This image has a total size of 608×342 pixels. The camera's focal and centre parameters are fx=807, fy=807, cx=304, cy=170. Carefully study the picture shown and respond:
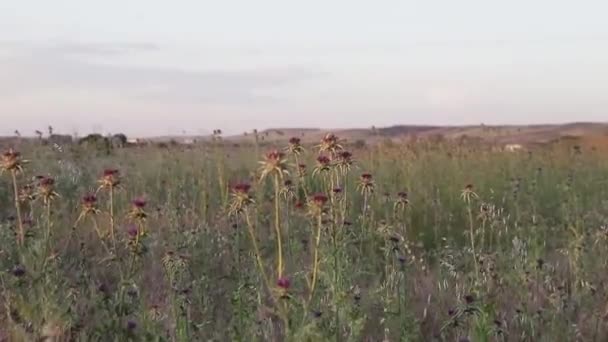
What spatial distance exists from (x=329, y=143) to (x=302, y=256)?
243 cm

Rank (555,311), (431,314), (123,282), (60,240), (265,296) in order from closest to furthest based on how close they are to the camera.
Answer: (123,282), (555,311), (431,314), (265,296), (60,240)

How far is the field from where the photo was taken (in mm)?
3520

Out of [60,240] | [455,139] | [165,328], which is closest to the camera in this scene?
[165,328]

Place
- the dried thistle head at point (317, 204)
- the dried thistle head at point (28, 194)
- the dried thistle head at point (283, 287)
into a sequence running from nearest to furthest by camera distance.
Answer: the dried thistle head at point (283, 287) → the dried thistle head at point (317, 204) → the dried thistle head at point (28, 194)

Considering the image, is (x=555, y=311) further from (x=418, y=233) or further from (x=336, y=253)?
(x=418, y=233)

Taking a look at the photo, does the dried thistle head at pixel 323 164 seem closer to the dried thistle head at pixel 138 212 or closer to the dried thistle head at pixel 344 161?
the dried thistle head at pixel 344 161

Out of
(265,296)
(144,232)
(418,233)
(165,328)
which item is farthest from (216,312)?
(418,233)

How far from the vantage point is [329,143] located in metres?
3.65

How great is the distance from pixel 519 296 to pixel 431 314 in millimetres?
535

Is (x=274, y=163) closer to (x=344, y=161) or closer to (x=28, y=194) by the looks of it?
(x=344, y=161)

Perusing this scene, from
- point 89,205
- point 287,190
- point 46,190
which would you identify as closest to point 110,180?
point 89,205

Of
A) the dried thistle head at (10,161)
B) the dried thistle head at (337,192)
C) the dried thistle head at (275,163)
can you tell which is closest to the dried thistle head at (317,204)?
the dried thistle head at (275,163)

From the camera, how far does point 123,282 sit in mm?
3271

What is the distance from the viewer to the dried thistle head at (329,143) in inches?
143
